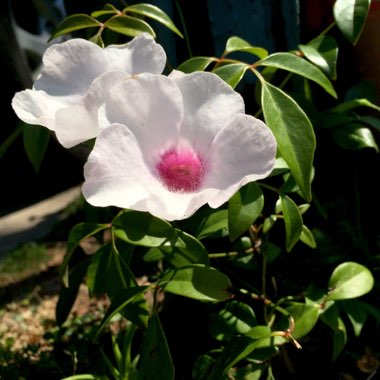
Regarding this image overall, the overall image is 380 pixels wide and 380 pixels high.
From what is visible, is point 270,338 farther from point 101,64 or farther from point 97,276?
point 101,64

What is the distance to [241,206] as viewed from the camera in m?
1.08

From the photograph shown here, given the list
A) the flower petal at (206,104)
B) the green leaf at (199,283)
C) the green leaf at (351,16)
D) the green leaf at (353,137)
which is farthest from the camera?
the green leaf at (353,137)

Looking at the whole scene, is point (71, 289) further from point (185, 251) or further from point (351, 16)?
point (351, 16)

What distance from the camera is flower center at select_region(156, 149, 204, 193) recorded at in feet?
3.04

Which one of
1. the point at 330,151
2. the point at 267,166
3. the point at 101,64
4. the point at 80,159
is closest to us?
the point at 267,166

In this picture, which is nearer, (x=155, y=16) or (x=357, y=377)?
(x=155, y=16)

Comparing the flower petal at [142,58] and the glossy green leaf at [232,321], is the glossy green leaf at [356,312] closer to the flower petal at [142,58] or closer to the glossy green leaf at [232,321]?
the glossy green leaf at [232,321]

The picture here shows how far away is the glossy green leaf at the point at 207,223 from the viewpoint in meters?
1.26

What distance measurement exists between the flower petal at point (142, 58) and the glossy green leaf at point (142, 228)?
0.86ft

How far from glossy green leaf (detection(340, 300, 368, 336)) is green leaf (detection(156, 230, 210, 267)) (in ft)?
1.43

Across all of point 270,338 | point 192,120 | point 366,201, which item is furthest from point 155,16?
point 366,201

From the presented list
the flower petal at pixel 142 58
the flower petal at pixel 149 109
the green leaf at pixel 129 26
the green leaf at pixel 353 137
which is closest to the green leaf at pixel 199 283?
the flower petal at pixel 149 109

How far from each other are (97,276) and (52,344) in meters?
0.75

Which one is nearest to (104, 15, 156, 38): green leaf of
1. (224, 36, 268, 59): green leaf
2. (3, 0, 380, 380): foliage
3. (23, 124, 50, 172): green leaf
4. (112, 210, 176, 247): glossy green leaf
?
(3, 0, 380, 380): foliage
